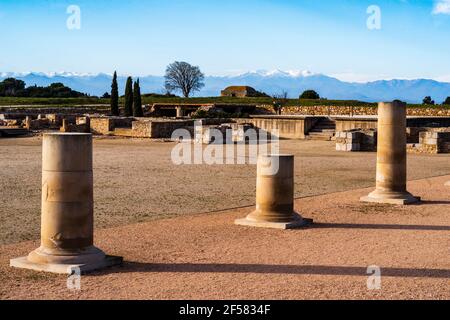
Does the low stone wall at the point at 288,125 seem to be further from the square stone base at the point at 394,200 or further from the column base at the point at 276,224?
the column base at the point at 276,224

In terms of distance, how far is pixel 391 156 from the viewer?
14617mm

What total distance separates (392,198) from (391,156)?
910mm

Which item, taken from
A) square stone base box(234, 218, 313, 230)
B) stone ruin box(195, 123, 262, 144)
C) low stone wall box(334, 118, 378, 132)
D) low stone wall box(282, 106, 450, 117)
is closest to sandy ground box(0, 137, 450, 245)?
square stone base box(234, 218, 313, 230)

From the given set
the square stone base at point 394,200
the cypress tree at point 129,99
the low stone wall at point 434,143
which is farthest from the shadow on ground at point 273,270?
the cypress tree at point 129,99

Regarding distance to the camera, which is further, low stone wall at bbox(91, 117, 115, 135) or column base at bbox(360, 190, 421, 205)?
low stone wall at bbox(91, 117, 115, 135)

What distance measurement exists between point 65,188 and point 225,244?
264 cm

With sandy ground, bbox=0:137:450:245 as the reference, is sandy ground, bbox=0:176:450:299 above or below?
below

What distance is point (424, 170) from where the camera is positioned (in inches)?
845

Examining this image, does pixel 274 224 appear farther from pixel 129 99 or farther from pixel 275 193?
pixel 129 99

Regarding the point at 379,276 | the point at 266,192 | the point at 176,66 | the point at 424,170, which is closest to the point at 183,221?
the point at 266,192

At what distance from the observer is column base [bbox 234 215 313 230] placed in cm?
1106

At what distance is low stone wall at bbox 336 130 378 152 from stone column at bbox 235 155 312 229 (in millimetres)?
18353

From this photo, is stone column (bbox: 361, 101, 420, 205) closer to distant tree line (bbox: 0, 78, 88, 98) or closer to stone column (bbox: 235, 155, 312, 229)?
stone column (bbox: 235, 155, 312, 229)

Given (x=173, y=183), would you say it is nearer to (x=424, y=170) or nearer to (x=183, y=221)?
(x=183, y=221)
